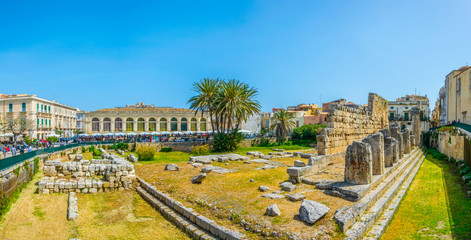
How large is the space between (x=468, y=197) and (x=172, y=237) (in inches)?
359

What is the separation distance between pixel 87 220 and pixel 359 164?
8.73 meters

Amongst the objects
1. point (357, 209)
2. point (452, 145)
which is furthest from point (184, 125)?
point (357, 209)

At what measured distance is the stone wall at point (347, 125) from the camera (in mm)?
12914

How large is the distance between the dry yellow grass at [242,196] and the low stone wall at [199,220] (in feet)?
0.93

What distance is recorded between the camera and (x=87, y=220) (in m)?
8.77

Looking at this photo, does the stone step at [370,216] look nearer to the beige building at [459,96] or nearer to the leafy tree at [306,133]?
the beige building at [459,96]

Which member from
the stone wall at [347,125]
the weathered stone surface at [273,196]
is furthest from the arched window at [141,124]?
the weathered stone surface at [273,196]

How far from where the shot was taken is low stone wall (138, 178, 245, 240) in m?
6.33

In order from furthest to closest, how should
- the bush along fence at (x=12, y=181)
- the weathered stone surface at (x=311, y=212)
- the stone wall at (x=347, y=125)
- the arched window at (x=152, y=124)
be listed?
the arched window at (x=152, y=124), the stone wall at (x=347, y=125), the bush along fence at (x=12, y=181), the weathered stone surface at (x=311, y=212)

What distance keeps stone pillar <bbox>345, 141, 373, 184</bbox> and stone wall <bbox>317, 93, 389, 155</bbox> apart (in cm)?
401

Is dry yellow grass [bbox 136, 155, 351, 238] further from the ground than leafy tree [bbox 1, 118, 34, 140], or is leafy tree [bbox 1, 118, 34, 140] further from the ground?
leafy tree [bbox 1, 118, 34, 140]

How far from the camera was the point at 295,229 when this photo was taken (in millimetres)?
5930

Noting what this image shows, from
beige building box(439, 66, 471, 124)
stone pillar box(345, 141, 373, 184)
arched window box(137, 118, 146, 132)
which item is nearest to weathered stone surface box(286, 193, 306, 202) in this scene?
stone pillar box(345, 141, 373, 184)

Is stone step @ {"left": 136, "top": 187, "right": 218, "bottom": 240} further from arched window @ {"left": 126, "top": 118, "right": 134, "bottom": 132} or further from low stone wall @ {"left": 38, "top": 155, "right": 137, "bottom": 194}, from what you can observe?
arched window @ {"left": 126, "top": 118, "right": 134, "bottom": 132}
